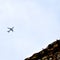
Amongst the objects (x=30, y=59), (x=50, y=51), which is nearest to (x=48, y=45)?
(x=50, y=51)

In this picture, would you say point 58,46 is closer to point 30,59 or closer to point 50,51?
point 50,51

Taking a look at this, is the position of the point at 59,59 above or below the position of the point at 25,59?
below

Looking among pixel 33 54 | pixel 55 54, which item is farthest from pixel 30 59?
pixel 55 54

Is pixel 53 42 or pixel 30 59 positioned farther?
pixel 30 59

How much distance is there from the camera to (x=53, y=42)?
8681 centimetres

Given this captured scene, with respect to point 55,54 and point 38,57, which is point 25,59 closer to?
point 38,57

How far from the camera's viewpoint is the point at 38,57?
90188 millimetres

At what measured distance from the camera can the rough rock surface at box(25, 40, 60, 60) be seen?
85.6 meters

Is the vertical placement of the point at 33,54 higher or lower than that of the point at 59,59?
higher

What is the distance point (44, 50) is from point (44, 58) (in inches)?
79.6

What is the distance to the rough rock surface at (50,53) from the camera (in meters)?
85.6

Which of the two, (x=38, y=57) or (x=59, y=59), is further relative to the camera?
(x=38, y=57)

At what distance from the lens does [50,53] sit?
8731cm

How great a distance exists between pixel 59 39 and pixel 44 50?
5.11 m
